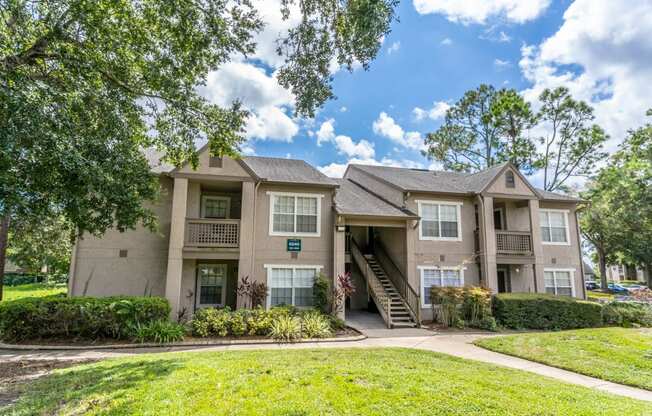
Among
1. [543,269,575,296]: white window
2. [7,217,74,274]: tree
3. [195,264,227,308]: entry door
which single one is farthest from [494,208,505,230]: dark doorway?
[7,217,74,274]: tree

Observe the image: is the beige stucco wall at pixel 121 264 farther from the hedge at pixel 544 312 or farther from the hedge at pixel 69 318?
the hedge at pixel 544 312

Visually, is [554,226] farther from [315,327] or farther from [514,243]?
[315,327]

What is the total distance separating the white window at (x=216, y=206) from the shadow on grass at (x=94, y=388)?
8403 mm

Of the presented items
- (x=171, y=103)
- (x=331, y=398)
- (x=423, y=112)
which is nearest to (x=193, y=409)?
(x=331, y=398)

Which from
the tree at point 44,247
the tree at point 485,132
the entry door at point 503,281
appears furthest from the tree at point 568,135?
the tree at point 44,247

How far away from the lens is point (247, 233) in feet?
43.9

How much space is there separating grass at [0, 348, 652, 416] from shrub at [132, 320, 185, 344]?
8.97 feet

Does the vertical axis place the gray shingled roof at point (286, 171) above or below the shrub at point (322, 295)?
above

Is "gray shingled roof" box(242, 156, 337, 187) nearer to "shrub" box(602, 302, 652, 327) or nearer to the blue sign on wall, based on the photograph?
the blue sign on wall

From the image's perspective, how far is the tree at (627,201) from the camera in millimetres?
25812

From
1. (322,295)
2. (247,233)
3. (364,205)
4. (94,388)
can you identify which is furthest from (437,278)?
(94,388)

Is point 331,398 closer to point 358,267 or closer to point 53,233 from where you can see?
point 358,267

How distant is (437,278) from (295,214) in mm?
7584

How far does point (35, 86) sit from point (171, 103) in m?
3.62
